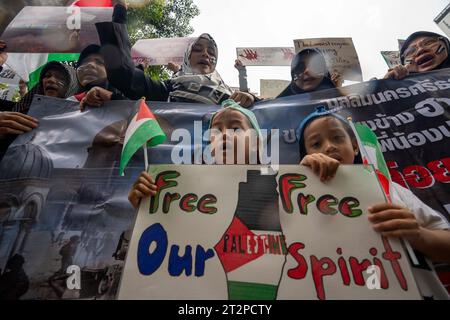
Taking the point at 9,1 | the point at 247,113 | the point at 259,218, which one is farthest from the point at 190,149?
the point at 9,1

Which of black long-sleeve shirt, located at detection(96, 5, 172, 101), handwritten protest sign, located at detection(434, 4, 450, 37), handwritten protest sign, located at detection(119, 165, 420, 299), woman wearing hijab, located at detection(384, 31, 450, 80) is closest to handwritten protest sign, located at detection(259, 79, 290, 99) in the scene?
woman wearing hijab, located at detection(384, 31, 450, 80)

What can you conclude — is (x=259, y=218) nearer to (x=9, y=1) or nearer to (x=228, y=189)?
(x=228, y=189)

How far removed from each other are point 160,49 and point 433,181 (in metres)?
4.30

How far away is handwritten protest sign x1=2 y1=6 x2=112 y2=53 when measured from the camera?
126 inches

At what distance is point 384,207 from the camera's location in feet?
3.26

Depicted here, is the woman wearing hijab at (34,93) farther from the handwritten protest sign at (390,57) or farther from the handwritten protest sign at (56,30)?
the handwritten protest sign at (390,57)

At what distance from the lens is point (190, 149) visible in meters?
2.07

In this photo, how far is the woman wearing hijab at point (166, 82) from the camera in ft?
7.70

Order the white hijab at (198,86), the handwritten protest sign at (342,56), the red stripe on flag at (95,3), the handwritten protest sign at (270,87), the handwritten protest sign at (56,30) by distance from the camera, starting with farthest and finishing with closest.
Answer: the handwritten protest sign at (270,87), the red stripe on flag at (95,3), the handwritten protest sign at (342,56), the handwritten protest sign at (56,30), the white hijab at (198,86)

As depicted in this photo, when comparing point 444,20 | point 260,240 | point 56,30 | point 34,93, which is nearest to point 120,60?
point 34,93

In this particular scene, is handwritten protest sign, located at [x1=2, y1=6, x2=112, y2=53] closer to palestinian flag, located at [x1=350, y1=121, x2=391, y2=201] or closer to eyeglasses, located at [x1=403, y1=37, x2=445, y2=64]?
palestinian flag, located at [x1=350, y1=121, x2=391, y2=201]

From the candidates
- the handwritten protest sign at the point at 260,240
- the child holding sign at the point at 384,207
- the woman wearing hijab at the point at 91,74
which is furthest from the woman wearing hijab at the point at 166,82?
the handwritten protest sign at the point at 260,240

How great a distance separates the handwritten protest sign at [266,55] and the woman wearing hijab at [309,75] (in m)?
1.60
